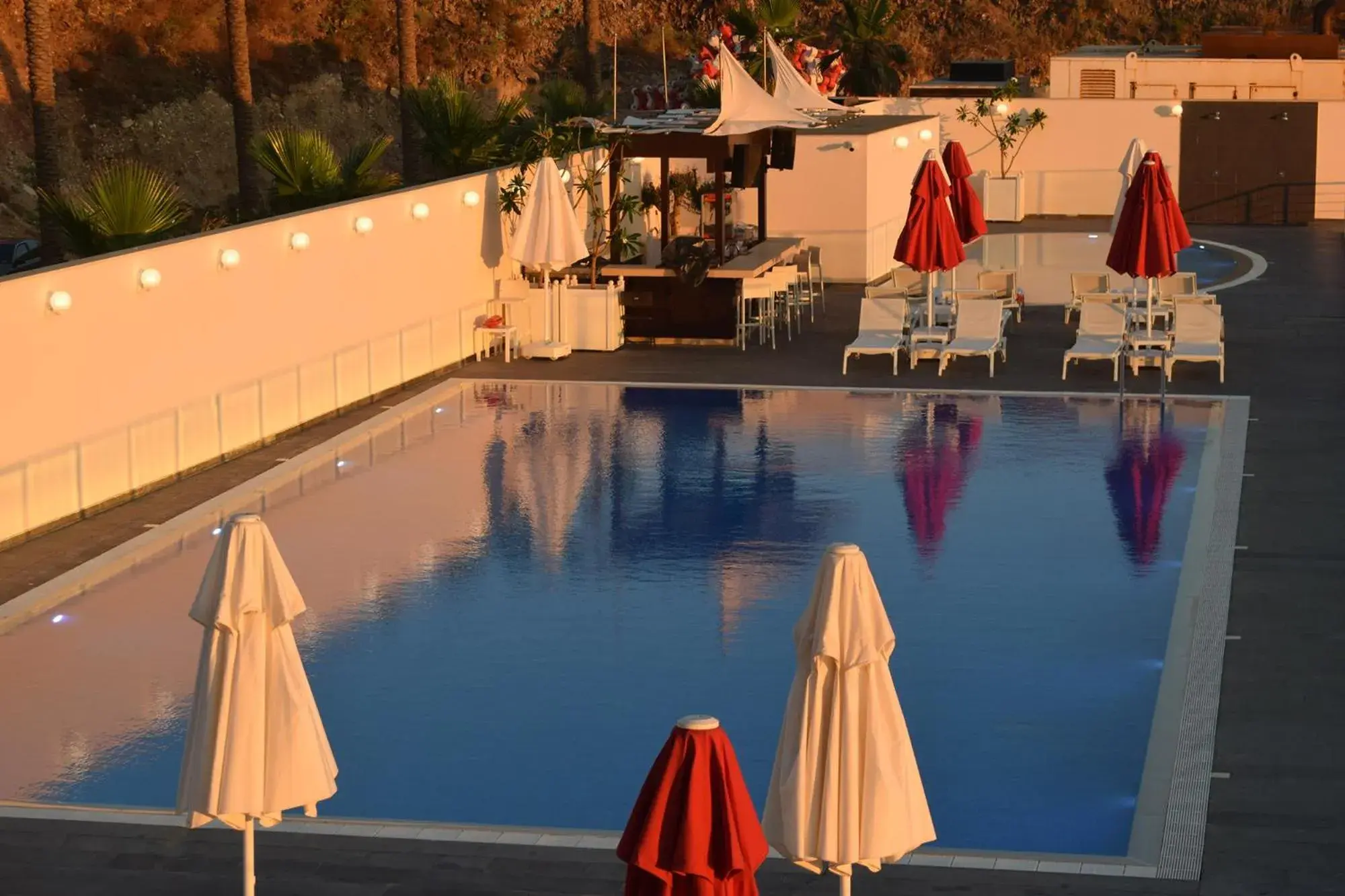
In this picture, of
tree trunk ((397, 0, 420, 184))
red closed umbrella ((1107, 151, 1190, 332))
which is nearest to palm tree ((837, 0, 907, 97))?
tree trunk ((397, 0, 420, 184))

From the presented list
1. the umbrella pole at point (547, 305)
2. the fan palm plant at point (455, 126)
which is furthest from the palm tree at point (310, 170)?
the fan palm plant at point (455, 126)

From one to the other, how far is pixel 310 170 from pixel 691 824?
16.7 metres

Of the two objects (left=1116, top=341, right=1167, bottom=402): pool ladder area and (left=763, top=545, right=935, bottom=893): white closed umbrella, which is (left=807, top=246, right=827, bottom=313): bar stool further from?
(left=763, top=545, right=935, bottom=893): white closed umbrella

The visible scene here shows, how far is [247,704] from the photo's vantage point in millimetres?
7934

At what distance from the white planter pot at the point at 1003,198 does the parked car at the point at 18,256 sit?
57.4ft

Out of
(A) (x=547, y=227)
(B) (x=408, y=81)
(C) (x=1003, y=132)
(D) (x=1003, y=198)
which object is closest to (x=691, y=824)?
(A) (x=547, y=227)

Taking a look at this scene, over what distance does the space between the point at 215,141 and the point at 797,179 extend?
21153 millimetres

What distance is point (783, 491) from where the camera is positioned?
1655 cm

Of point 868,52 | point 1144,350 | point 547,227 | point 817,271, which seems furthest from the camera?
point 868,52

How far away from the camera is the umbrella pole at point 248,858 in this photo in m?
8.00

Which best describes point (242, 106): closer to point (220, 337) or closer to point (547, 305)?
point (547, 305)

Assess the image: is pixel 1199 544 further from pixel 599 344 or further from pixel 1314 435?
pixel 599 344

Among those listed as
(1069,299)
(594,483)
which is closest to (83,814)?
(594,483)

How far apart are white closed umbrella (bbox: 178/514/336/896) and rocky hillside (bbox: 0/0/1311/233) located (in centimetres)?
3258
